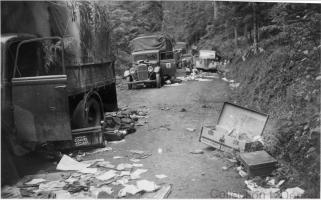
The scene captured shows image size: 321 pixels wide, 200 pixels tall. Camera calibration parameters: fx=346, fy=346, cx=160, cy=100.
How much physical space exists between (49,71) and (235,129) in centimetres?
363

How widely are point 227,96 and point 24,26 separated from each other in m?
8.23

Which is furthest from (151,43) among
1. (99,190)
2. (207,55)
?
(99,190)

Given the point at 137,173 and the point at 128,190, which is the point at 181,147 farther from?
the point at 128,190

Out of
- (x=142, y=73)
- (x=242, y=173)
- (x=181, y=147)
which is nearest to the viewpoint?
(x=242, y=173)

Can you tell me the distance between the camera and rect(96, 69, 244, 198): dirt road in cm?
486

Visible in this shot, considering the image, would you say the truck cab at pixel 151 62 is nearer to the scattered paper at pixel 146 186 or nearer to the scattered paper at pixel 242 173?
the scattered paper at pixel 242 173

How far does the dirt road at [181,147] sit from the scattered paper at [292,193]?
571mm

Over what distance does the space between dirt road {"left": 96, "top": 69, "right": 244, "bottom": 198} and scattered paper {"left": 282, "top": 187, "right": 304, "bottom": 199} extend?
57 cm

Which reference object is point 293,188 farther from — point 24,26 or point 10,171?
point 24,26

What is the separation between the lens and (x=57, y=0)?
21.7 feet

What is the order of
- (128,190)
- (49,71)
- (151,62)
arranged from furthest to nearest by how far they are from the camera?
(151,62) < (49,71) < (128,190)

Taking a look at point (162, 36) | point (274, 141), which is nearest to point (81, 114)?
point (274, 141)

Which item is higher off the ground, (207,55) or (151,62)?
(207,55)

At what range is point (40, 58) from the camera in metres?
6.25
